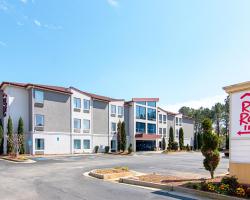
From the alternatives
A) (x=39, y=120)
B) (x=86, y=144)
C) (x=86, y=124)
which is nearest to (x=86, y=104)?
(x=86, y=124)

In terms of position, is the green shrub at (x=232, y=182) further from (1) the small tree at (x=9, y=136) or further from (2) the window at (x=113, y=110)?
(2) the window at (x=113, y=110)

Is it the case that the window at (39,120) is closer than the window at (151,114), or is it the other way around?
the window at (39,120)

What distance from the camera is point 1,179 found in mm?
17016

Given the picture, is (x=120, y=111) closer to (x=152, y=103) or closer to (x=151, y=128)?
(x=152, y=103)

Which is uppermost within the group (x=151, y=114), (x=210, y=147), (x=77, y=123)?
(x=151, y=114)

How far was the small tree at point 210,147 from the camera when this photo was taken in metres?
15.2

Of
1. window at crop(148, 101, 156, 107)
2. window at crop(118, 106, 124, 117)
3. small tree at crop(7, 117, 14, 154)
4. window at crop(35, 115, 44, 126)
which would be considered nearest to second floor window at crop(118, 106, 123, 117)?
window at crop(118, 106, 124, 117)

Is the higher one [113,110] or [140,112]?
[113,110]

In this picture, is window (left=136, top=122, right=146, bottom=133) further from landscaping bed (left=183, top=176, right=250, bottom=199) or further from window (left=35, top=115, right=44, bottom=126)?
landscaping bed (left=183, top=176, right=250, bottom=199)

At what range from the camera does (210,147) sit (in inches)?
606

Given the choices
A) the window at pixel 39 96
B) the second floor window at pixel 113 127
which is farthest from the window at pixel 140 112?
the window at pixel 39 96

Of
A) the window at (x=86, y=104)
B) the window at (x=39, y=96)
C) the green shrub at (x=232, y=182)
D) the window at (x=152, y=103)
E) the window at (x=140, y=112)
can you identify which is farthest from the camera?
the window at (x=152, y=103)

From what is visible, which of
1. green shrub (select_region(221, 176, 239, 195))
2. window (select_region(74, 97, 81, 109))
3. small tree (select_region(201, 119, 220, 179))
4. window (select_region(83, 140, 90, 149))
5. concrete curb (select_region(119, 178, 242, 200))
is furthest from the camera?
window (select_region(83, 140, 90, 149))

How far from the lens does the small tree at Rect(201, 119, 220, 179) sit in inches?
599
